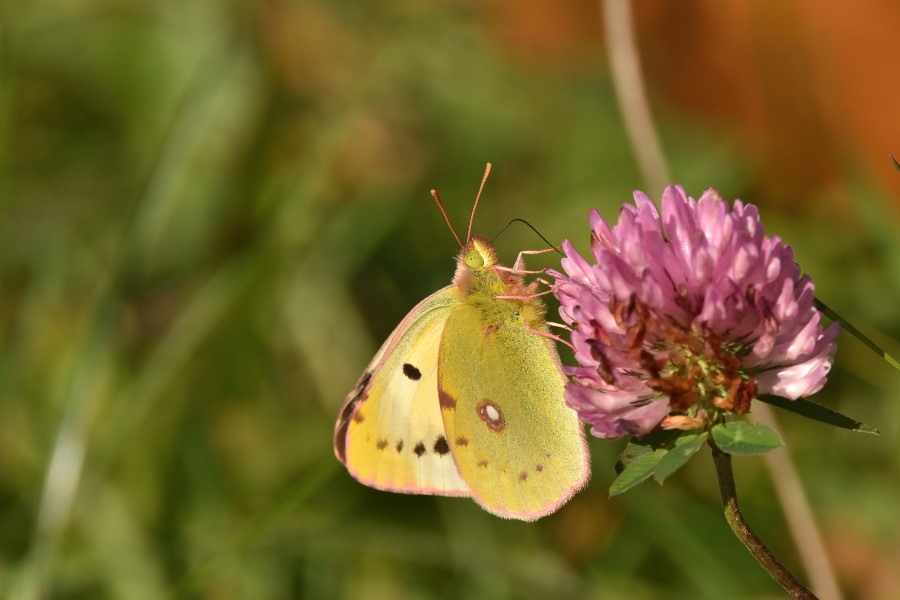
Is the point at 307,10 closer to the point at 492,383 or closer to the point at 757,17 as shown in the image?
the point at 757,17

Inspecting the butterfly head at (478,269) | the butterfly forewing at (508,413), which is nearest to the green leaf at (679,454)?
the butterfly forewing at (508,413)

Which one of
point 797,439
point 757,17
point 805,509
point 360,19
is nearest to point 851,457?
point 797,439

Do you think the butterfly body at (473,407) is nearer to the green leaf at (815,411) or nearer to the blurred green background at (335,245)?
the blurred green background at (335,245)

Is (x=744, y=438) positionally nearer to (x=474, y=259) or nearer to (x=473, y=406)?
(x=473, y=406)

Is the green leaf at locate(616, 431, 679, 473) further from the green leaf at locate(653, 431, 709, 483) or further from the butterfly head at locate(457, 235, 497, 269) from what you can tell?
the butterfly head at locate(457, 235, 497, 269)

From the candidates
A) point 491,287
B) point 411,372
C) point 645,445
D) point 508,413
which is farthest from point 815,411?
point 411,372

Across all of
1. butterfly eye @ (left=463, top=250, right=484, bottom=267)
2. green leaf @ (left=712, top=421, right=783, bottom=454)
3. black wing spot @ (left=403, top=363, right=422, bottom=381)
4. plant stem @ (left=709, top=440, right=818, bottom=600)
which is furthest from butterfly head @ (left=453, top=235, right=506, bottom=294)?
plant stem @ (left=709, top=440, right=818, bottom=600)
